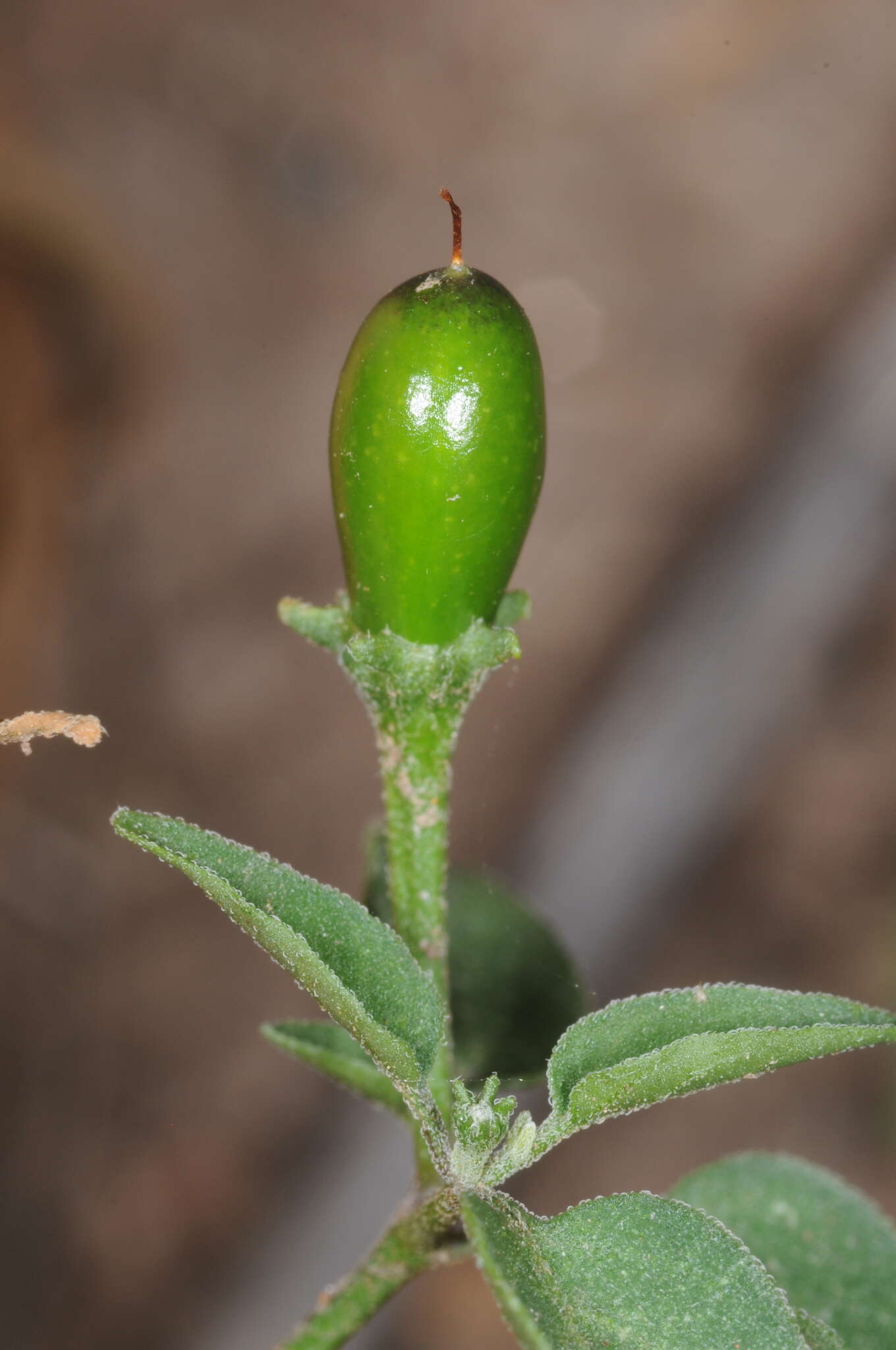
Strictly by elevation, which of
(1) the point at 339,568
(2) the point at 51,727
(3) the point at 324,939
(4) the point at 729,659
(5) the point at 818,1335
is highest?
(4) the point at 729,659

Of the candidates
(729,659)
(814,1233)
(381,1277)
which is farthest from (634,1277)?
(729,659)

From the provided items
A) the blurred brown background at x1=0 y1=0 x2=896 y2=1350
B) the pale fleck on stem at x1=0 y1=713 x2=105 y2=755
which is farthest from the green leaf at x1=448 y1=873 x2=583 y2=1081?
the blurred brown background at x1=0 y1=0 x2=896 y2=1350

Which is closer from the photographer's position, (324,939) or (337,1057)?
(324,939)

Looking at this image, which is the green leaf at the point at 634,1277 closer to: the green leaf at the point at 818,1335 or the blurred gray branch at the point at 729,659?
the green leaf at the point at 818,1335

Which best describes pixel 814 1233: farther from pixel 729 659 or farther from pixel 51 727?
pixel 729 659

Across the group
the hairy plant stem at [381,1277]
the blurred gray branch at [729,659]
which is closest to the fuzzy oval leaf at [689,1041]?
the hairy plant stem at [381,1277]

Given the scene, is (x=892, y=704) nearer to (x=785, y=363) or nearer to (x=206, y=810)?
(x=785, y=363)

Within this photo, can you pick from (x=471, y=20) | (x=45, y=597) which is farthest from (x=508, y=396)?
(x=471, y=20)
